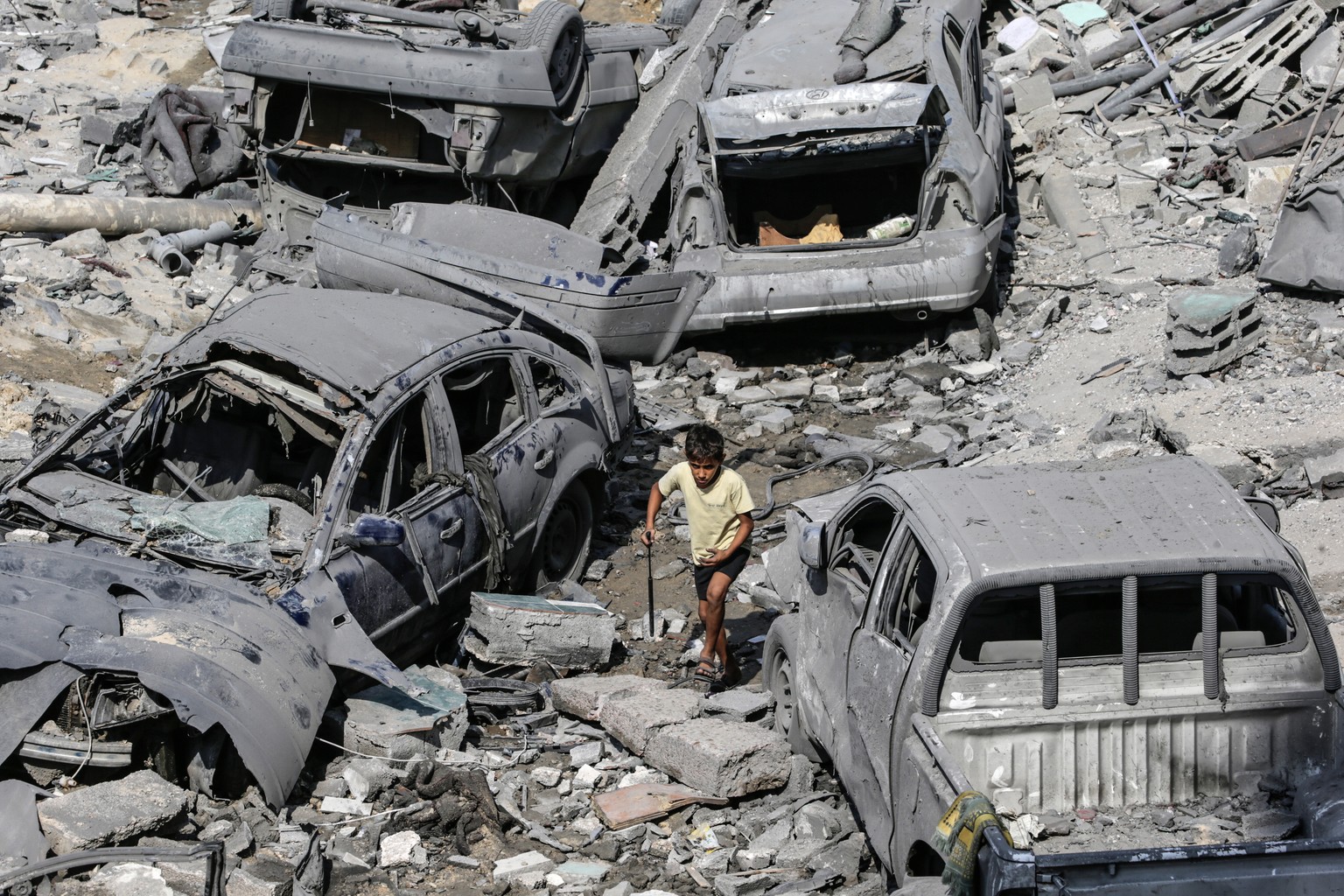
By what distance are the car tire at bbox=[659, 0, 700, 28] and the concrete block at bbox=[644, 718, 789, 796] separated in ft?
35.4

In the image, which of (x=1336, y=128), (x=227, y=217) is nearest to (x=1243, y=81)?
(x=1336, y=128)

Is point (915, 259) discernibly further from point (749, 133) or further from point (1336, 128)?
point (1336, 128)

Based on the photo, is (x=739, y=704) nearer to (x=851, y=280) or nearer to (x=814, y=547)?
(x=814, y=547)

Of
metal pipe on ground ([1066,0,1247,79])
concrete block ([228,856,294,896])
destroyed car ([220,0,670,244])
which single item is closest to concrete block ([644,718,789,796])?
concrete block ([228,856,294,896])

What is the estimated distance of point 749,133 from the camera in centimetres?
1038

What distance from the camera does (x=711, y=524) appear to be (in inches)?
265

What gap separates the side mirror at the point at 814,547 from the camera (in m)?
5.47

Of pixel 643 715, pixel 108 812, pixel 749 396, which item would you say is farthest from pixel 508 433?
pixel 749 396

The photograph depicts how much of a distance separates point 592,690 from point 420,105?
674 cm

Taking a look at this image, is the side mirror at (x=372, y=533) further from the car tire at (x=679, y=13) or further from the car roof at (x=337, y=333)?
the car tire at (x=679, y=13)

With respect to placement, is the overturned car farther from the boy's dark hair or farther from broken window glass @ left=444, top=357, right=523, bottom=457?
the boy's dark hair

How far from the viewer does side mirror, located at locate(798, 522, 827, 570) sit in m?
5.47

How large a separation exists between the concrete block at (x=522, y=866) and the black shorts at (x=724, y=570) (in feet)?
5.88

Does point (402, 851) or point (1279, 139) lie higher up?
point (1279, 139)
